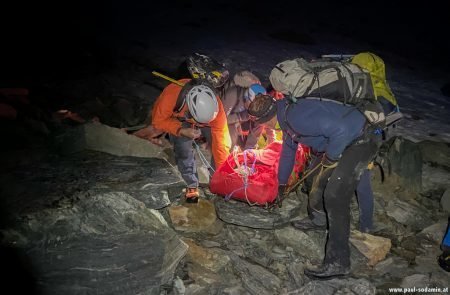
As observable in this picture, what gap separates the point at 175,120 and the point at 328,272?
2.53m

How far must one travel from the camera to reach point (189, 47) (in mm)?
12227

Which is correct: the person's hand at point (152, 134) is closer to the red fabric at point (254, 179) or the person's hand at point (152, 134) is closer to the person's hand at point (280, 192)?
the red fabric at point (254, 179)

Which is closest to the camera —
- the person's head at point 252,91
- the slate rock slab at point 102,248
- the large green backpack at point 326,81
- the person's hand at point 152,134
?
the slate rock slab at point 102,248

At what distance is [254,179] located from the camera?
14.2 ft

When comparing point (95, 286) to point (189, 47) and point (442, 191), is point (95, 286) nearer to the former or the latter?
point (442, 191)

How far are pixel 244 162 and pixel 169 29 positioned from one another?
1119cm

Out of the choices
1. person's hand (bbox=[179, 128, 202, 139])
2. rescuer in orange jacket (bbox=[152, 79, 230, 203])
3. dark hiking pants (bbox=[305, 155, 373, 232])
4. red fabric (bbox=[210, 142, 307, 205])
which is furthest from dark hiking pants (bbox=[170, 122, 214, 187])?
dark hiking pants (bbox=[305, 155, 373, 232])

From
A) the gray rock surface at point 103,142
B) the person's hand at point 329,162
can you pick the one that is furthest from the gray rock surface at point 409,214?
the gray rock surface at point 103,142

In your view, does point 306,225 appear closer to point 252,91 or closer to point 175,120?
point 252,91

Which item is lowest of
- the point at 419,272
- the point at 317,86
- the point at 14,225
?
the point at 419,272

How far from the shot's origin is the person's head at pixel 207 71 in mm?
4652

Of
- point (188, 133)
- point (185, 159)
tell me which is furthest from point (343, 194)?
point (185, 159)

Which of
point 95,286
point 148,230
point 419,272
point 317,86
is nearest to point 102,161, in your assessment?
point 148,230

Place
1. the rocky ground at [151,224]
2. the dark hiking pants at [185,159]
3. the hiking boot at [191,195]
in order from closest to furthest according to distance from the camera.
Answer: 1. the rocky ground at [151,224]
2. the hiking boot at [191,195]
3. the dark hiking pants at [185,159]
